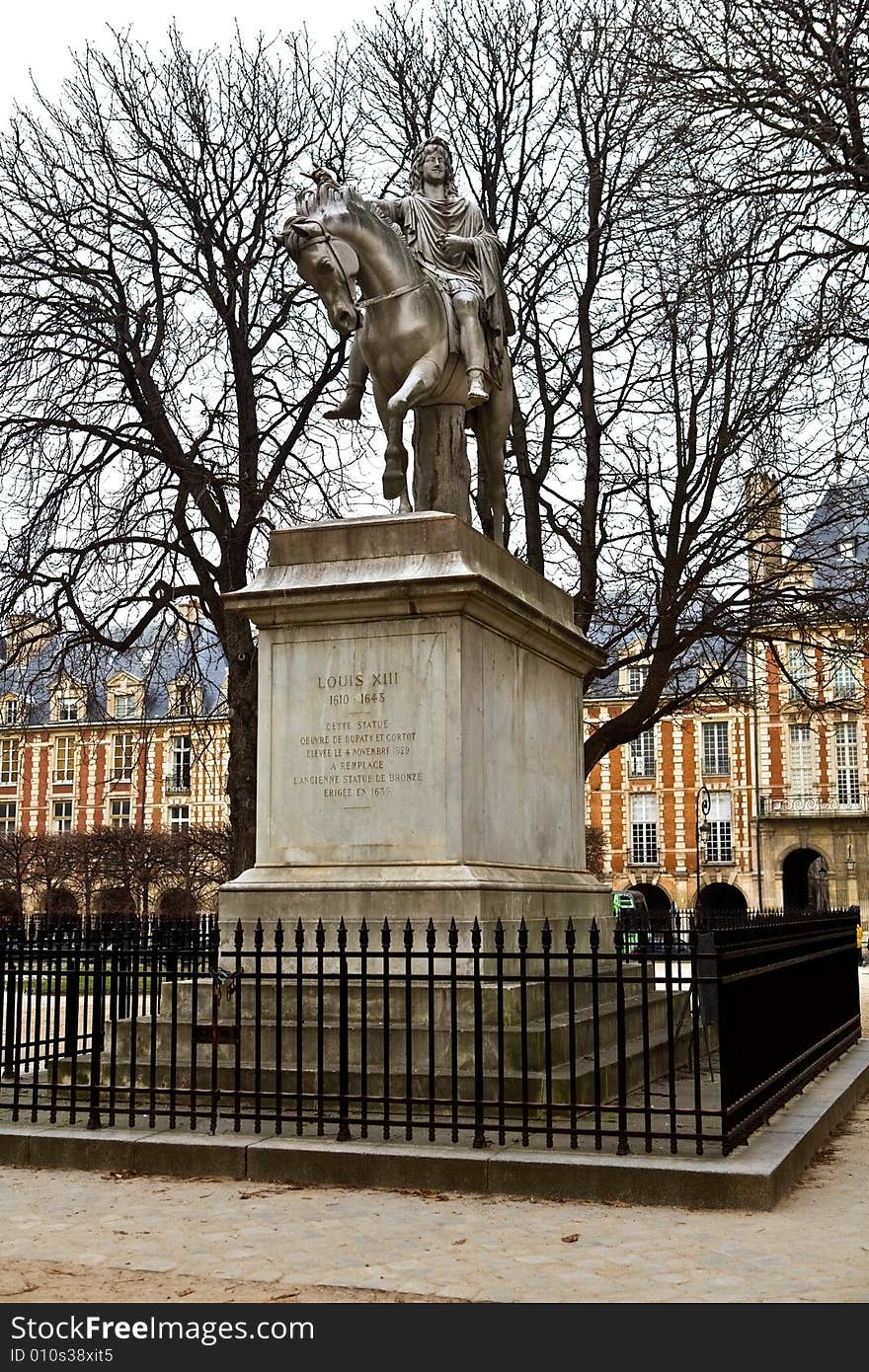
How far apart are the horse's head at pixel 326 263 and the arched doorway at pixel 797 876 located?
67295mm

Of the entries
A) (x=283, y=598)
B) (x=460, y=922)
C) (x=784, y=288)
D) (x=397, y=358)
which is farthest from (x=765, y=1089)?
(x=784, y=288)

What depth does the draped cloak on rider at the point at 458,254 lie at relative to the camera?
10.5 metres

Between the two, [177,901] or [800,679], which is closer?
[800,679]

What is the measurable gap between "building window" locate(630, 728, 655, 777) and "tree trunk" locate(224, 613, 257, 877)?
58680 millimetres

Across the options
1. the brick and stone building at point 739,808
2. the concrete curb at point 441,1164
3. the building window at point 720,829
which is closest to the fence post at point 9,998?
the concrete curb at point 441,1164

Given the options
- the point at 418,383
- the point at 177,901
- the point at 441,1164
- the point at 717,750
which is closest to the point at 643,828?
the point at 717,750

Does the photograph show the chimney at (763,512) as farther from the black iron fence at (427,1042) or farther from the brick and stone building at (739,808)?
the brick and stone building at (739,808)

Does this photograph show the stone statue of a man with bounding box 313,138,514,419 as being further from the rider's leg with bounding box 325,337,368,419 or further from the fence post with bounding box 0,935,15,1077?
the fence post with bounding box 0,935,15,1077

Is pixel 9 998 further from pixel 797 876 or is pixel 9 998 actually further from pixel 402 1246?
pixel 797 876

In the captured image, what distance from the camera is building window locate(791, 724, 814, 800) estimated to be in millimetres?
74125

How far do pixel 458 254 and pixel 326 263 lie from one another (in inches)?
51.1

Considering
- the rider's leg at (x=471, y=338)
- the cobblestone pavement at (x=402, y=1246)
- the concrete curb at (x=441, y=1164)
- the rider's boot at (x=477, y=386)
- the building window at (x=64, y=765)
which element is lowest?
the cobblestone pavement at (x=402, y=1246)

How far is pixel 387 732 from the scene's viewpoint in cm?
927
